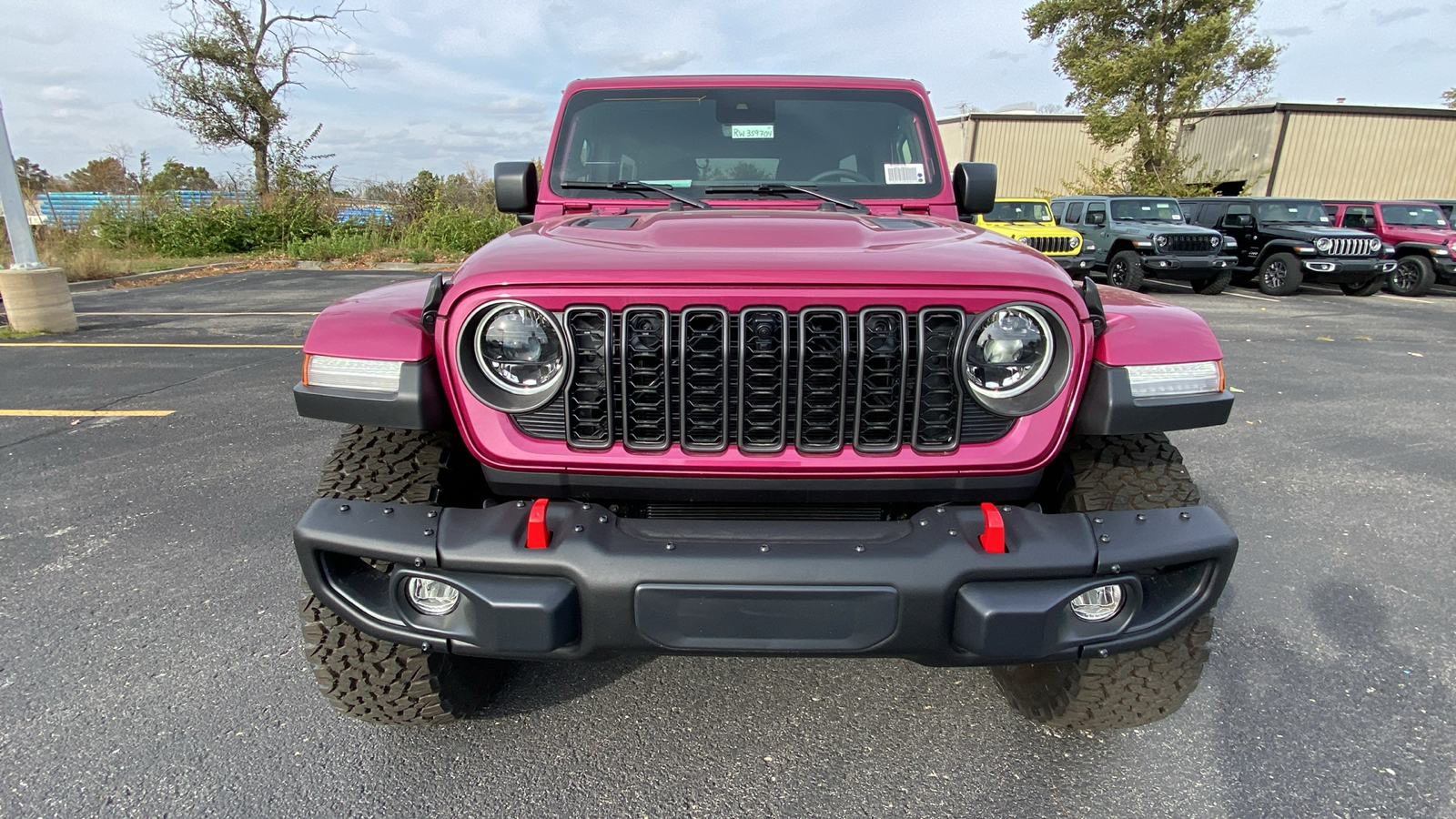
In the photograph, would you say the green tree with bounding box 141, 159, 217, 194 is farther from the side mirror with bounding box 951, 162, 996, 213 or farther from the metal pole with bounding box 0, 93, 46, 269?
the side mirror with bounding box 951, 162, 996, 213

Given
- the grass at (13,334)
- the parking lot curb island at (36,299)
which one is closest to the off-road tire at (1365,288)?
the parking lot curb island at (36,299)

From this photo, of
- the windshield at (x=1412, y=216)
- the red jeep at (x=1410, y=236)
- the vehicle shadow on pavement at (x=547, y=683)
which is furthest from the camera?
the windshield at (x=1412, y=216)

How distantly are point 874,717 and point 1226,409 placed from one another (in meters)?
1.19

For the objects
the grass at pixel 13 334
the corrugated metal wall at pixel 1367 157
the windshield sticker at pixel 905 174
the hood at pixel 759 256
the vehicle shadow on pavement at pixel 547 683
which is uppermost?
the corrugated metal wall at pixel 1367 157

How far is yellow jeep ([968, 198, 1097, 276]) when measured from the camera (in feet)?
41.7

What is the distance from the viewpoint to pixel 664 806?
1843mm

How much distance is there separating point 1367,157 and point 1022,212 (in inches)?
753

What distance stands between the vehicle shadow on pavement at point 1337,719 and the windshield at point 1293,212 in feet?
44.6

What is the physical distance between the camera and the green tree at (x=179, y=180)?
58.0 feet

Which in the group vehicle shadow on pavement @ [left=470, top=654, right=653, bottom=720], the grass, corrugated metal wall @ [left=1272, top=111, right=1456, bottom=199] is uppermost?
corrugated metal wall @ [left=1272, top=111, right=1456, bottom=199]

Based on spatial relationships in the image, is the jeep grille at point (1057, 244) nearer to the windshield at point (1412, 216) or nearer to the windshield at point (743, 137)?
the windshield at point (1412, 216)

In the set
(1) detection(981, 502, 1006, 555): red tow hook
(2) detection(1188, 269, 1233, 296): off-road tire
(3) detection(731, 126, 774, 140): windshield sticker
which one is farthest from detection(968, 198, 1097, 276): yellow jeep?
(1) detection(981, 502, 1006, 555): red tow hook

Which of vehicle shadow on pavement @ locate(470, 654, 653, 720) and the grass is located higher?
the grass

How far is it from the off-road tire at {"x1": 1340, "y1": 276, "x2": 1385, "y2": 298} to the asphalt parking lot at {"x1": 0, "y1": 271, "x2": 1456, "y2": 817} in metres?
12.3
